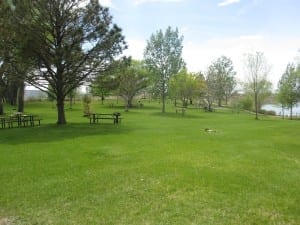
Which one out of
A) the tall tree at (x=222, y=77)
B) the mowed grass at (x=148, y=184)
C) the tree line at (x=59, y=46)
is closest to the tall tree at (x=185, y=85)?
the tall tree at (x=222, y=77)

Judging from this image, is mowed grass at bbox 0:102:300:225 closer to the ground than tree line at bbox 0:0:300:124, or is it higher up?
closer to the ground

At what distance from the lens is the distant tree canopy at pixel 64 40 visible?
59.3 feet

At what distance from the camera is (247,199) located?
6.07 meters

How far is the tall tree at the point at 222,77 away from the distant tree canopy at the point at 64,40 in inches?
1421

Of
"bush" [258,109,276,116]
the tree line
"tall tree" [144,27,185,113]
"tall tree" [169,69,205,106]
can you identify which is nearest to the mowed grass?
the tree line

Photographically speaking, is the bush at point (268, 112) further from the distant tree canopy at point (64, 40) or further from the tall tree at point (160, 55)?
the distant tree canopy at point (64, 40)

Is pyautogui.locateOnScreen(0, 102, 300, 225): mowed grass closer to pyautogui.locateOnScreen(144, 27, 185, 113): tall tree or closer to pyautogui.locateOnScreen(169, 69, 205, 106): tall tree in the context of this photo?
pyautogui.locateOnScreen(144, 27, 185, 113): tall tree

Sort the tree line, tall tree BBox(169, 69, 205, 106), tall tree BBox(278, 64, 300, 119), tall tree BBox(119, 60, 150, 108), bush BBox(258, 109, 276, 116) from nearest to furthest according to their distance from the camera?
the tree line, tall tree BBox(278, 64, 300, 119), tall tree BBox(119, 60, 150, 108), tall tree BBox(169, 69, 205, 106), bush BBox(258, 109, 276, 116)

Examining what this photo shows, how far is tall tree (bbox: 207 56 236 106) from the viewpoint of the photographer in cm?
5536

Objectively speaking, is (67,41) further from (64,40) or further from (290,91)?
(290,91)

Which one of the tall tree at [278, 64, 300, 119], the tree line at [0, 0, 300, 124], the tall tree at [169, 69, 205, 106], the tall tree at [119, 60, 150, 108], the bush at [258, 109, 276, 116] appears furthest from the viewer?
the bush at [258, 109, 276, 116]

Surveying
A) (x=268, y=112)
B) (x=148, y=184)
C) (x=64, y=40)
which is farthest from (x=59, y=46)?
(x=268, y=112)

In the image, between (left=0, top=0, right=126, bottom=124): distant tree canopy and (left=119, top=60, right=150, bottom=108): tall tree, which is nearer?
→ (left=0, top=0, right=126, bottom=124): distant tree canopy

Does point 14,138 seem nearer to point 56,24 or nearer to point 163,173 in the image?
point 56,24
